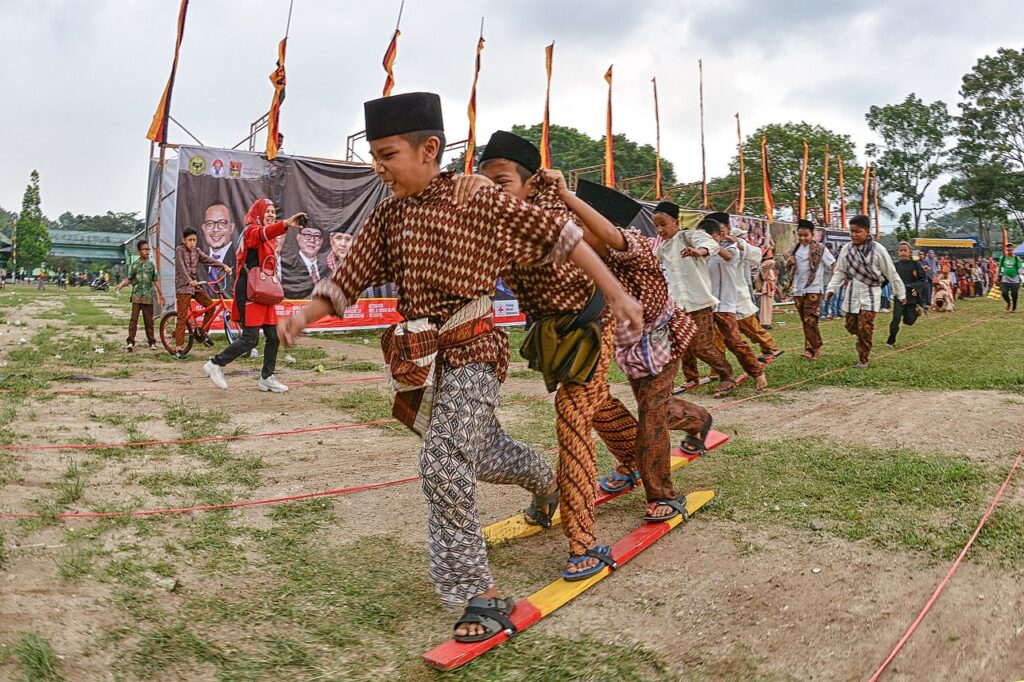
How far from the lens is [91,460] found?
4.62 metres

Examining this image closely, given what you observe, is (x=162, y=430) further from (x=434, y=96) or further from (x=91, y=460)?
(x=434, y=96)

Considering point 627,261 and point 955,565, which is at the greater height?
point 627,261

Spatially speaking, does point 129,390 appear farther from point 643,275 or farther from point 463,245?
point 463,245

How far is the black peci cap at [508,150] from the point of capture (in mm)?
3095

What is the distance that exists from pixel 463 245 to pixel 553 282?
57 centimetres

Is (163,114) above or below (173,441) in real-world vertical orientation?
above

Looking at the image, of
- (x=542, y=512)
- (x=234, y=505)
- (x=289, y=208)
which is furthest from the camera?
(x=289, y=208)

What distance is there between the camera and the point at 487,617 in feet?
8.16

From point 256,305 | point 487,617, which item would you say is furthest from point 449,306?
point 256,305

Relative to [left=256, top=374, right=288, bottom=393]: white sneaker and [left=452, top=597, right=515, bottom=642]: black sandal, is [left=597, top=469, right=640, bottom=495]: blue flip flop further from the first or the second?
[left=256, top=374, right=288, bottom=393]: white sneaker

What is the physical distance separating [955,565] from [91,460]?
4.82m

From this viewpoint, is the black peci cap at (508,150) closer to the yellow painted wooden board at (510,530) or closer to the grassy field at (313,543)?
the yellow painted wooden board at (510,530)

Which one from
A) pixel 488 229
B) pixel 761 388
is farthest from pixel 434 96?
pixel 761 388

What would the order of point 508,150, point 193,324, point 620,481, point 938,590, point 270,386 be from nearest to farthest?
1. point 938,590
2. point 508,150
3. point 620,481
4. point 270,386
5. point 193,324
